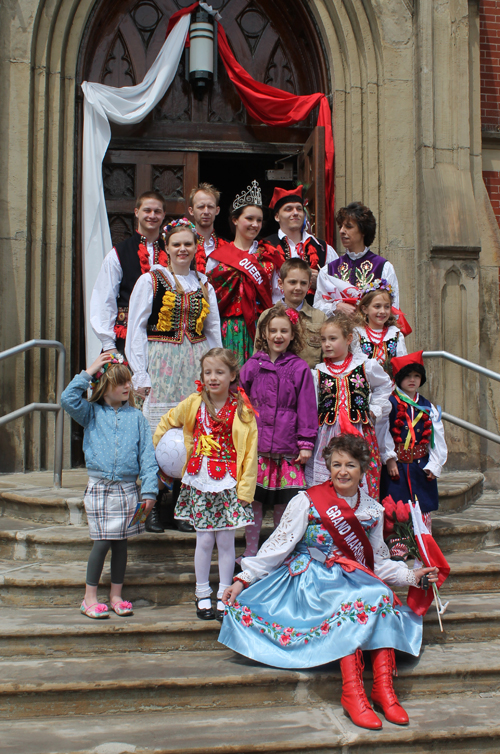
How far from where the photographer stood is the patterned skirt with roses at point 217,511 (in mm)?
3660

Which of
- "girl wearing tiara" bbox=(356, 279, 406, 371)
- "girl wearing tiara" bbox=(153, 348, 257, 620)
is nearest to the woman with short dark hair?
"girl wearing tiara" bbox=(356, 279, 406, 371)

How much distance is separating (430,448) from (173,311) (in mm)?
1848

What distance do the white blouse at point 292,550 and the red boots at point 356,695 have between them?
0.52 metres

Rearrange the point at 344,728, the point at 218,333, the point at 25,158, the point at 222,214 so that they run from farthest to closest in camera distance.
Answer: the point at 222,214 < the point at 25,158 < the point at 218,333 < the point at 344,728

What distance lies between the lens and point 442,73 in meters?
6.96

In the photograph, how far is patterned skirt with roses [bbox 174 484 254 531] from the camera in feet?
12.0

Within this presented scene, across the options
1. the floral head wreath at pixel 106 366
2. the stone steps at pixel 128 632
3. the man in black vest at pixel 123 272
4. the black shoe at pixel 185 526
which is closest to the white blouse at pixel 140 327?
the man in black vest at pixel 123 272

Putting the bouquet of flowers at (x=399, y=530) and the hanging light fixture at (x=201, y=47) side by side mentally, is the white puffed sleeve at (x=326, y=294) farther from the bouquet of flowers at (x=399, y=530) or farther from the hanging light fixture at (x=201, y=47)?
the hanging light fixture at (x=201, y=47)

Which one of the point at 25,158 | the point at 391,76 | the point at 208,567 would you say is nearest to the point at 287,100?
the point at 391,76

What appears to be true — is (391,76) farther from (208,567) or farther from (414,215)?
(208,567)

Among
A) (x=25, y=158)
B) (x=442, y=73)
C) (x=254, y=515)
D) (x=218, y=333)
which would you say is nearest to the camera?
(x=254, y=515)

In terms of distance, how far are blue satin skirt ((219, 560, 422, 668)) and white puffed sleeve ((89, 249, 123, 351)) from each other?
1.97 meters

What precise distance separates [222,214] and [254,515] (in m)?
7.89

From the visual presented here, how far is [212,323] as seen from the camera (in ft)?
14.9
